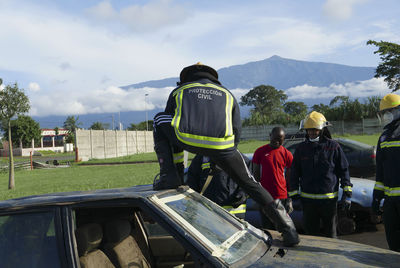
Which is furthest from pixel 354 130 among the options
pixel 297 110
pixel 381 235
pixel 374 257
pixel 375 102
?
pixel 297 110

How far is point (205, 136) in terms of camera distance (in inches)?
111

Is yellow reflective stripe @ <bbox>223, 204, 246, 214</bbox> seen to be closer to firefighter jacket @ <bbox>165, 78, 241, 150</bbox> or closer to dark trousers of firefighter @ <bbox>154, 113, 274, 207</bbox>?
dark trousers of firefighter @ <bbox>154, 113, 274, 207</bbox>

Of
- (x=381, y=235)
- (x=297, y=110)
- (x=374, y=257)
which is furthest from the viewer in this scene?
(x=297, y=110)

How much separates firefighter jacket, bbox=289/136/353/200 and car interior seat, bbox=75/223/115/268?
2605mm

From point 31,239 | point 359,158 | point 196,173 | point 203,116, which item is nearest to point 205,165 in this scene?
point 196,173

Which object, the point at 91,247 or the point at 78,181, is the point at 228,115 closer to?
the point at 91,247

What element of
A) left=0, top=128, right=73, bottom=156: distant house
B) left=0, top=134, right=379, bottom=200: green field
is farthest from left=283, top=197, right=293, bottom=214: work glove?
left=0, top=128, right=73, bottom=156: distant house

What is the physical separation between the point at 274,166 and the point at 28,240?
3.35m

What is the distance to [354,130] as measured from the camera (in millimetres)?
44844

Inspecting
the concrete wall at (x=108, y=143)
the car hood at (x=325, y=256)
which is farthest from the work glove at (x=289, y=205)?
the concrete wall at (x=108, y=143)

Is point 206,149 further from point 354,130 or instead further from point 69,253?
point 354,130

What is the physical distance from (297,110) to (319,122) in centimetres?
10931

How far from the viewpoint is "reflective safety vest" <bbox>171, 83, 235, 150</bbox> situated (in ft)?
9.21

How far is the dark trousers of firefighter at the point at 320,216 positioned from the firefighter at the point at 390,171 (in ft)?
1.60
